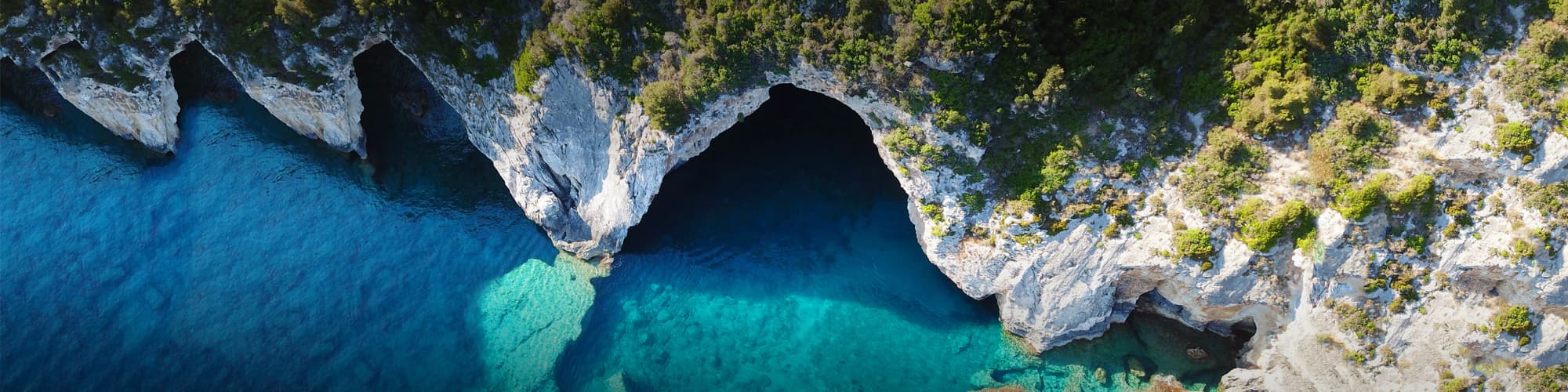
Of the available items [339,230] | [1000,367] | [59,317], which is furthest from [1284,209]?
[59,317]

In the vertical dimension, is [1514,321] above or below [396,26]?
below

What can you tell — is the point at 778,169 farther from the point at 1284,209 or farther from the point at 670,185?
the point at 1284,209

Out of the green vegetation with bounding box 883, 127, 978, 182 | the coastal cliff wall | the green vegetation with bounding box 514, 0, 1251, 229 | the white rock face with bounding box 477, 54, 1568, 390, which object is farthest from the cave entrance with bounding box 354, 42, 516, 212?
the green vegetation with bounding box 883, 127, 978, 182

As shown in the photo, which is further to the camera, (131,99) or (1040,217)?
(131,99)

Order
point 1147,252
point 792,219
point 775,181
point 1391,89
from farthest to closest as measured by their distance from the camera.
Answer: point 775,181
point 792,219
point 1147,252
point 1391,89

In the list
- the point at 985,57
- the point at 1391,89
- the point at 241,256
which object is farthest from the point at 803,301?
the point at 241,256

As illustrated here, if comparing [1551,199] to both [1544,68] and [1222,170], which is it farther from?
[1222,170]

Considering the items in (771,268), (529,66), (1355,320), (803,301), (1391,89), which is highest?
(1391,89)
